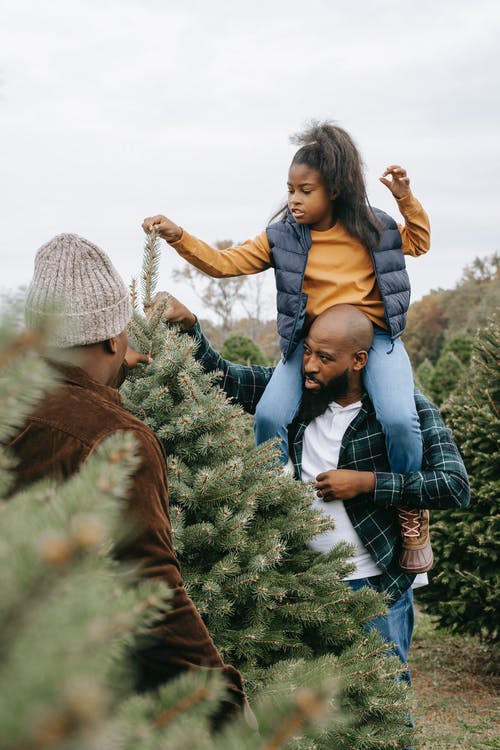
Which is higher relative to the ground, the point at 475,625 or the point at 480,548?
the point at 480,548

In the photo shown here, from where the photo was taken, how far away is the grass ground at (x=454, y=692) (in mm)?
5773

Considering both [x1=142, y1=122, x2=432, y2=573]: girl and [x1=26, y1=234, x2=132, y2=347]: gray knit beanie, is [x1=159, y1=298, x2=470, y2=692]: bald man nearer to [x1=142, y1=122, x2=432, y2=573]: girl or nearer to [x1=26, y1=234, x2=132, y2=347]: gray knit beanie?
[x1=142, y1=122, x2=432, y2=573]: girl

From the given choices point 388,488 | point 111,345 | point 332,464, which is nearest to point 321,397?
point 332,464

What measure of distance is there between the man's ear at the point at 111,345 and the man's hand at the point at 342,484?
1665 millimetres

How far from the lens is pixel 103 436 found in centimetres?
177

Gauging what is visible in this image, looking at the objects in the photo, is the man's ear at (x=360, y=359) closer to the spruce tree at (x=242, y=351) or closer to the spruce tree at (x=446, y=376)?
the spruce tree at (x=446, y=376)

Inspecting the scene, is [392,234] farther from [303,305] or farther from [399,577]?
[399,577]

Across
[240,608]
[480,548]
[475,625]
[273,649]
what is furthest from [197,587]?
[475,625]

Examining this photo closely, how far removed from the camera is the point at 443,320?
1983 inches

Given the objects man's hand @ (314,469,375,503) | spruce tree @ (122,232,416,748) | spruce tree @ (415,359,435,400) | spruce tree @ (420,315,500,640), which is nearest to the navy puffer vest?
man's hand @ (314,469,375,503)

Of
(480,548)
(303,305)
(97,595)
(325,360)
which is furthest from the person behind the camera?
(480,548)

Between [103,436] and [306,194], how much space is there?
2.78 metres

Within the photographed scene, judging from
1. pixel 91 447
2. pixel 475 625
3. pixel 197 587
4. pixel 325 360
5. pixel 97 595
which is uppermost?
pixel 325 360

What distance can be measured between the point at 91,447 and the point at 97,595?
3.51 feet
